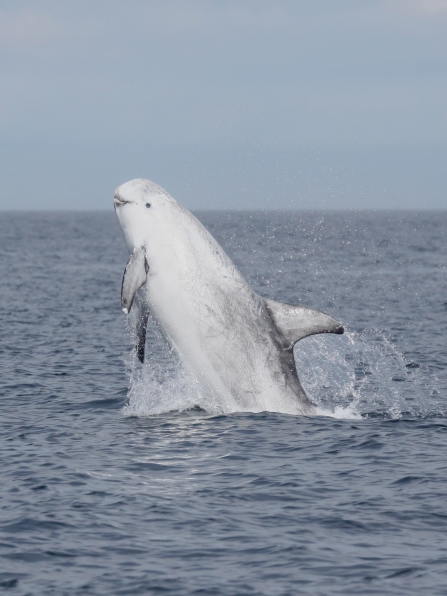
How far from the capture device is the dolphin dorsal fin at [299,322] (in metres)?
20.6

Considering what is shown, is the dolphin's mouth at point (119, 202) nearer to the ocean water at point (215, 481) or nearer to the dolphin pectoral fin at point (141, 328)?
the dolphin pectoral fin at point (141, 328)

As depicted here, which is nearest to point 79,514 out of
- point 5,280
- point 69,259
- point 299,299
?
point 299,299

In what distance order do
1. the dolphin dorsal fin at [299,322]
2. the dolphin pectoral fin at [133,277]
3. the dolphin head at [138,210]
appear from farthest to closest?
1. the dolphin head at [138,210]
2. the dolphin dorsal fin at [299,322]
3. the dolphin pectoral fin at [133,277]

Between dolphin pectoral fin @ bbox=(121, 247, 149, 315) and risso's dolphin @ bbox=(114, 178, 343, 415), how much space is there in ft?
0.16

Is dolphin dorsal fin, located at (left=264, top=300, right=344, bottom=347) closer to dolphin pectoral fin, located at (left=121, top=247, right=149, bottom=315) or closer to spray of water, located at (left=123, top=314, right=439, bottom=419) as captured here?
spray of water, located at (left=123, top=314, right=439, bottom=419)

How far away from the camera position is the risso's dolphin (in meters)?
20.7

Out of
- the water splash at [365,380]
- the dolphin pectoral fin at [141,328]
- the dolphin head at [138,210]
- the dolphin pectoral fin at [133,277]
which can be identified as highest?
the dolphin head at [138,210]

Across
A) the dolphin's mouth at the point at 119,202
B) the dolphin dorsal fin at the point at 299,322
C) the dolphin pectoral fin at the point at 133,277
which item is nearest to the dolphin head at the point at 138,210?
the dolphin's mouth at the point at 119,202

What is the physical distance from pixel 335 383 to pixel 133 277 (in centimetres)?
985

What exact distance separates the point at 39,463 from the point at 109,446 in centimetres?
159

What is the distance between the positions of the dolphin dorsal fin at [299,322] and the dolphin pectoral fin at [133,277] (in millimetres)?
2901

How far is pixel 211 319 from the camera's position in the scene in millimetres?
20797

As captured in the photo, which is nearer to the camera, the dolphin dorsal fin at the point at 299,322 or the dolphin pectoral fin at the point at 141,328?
the dolphin dorsal fin at the point at 299,322

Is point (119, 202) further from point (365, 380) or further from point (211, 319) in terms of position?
point (365, 380)
